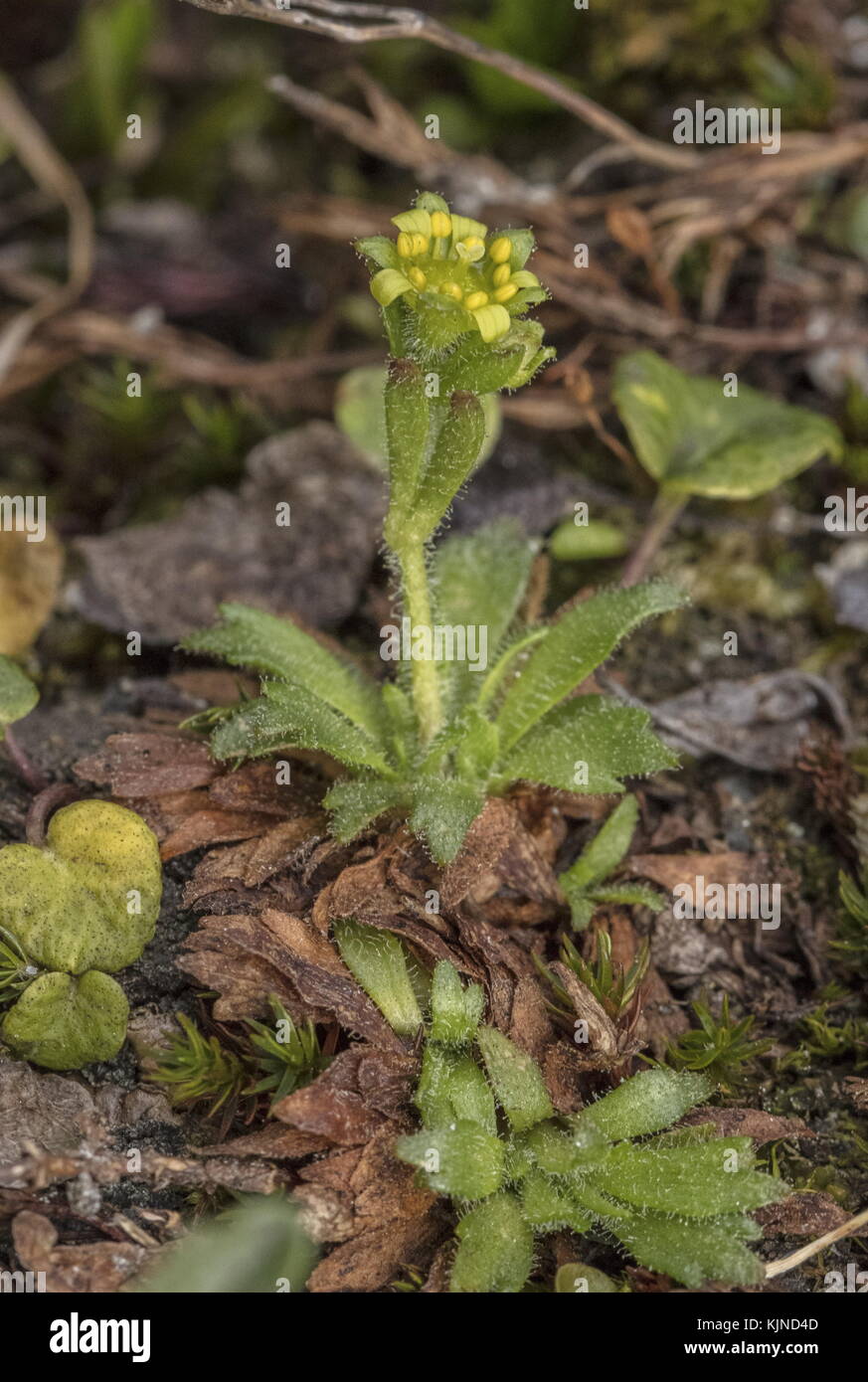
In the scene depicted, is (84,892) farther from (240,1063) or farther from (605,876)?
(605,876)

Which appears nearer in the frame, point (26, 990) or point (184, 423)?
point (26, 990)

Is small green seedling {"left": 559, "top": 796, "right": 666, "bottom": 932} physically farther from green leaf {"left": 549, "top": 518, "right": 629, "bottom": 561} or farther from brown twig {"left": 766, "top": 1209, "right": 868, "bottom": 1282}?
green leaf {"left": 549, "top": 518, "right": 629, "bottom": 561}

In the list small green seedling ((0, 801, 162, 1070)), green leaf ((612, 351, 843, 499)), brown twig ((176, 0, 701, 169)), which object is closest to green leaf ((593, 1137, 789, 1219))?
small green seedling ((0, 801, 162, 1070))

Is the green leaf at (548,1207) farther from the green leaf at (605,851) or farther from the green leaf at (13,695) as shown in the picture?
the green leaf at (13,695)

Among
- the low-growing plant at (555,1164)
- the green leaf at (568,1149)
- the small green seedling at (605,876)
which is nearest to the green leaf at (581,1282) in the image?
the low-growing plant at (555,1164)

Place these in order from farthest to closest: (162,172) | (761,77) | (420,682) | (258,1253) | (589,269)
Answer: (162,172)
(761,77)
(589,269)
(420,682)
(258,1253)
